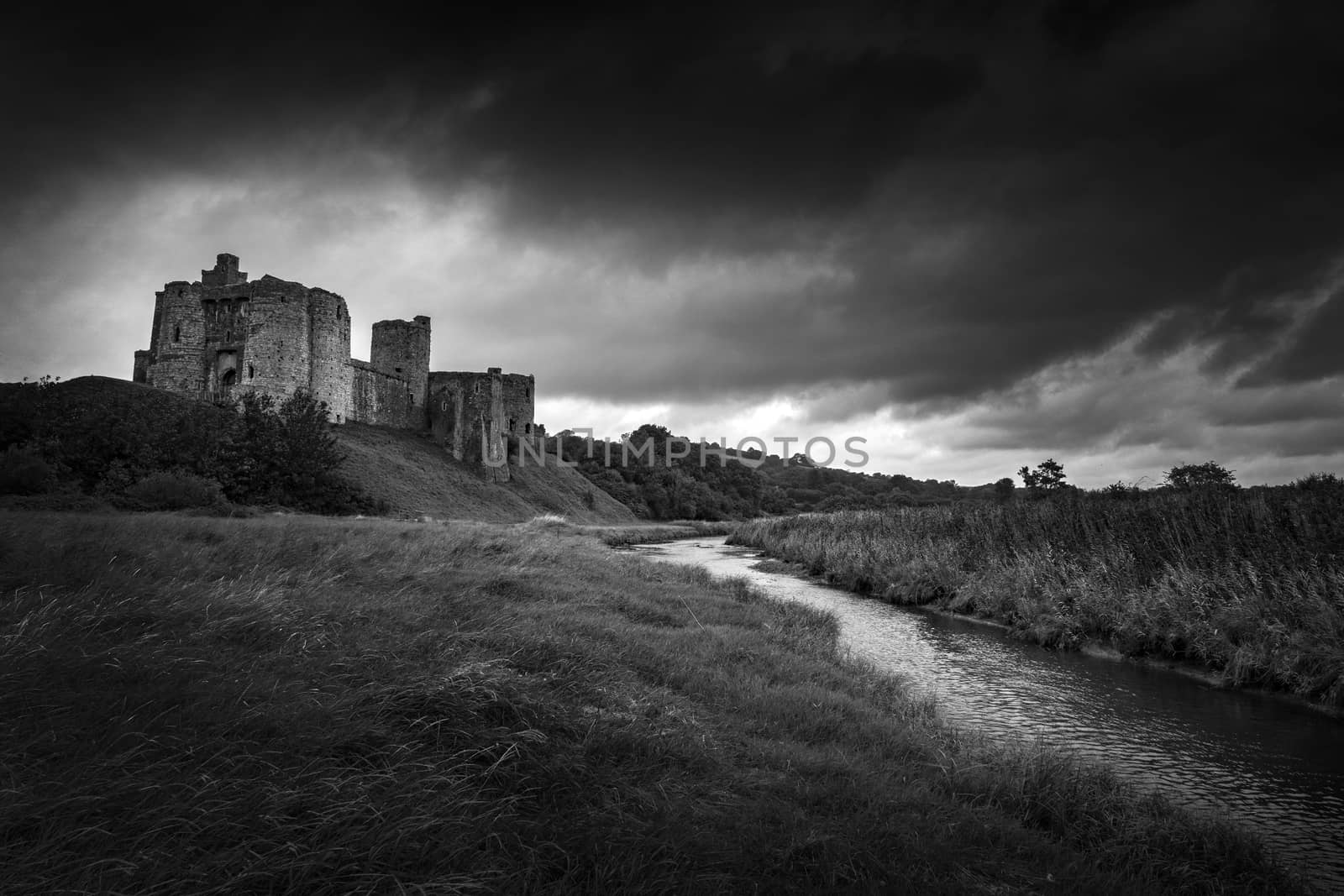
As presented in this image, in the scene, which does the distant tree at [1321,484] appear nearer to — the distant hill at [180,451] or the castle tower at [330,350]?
the distant hill at [180,451]

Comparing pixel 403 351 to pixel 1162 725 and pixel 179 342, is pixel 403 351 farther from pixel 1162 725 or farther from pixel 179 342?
pixel 1162 725

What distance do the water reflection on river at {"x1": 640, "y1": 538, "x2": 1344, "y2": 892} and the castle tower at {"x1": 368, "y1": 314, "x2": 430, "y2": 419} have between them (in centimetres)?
5090

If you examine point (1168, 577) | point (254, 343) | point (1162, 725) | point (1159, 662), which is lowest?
point (1162, 725)

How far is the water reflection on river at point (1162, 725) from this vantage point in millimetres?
6914

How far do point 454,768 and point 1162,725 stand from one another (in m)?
10.2

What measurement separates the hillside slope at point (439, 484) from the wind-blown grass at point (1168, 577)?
97.4 feet

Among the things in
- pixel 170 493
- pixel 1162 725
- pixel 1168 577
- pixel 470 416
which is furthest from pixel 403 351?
pixel 1162 725

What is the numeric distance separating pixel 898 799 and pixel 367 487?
39.3 m

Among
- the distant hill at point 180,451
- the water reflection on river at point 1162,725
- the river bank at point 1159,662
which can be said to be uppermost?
the distant hill at point 180,451

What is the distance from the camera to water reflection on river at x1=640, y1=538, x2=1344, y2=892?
691 centimetres

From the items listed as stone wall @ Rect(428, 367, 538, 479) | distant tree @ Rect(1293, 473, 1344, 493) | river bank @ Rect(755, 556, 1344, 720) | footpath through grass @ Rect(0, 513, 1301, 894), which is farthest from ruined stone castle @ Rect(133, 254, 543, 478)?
distant tree @ Rect(1293, 473, 1344, 493)

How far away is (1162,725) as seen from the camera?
9.39m

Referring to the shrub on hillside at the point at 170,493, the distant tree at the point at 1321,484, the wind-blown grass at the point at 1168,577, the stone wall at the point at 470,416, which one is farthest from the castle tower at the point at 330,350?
the distant tree at the point at 1321,484

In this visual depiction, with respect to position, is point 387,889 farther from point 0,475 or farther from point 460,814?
point 0,475
